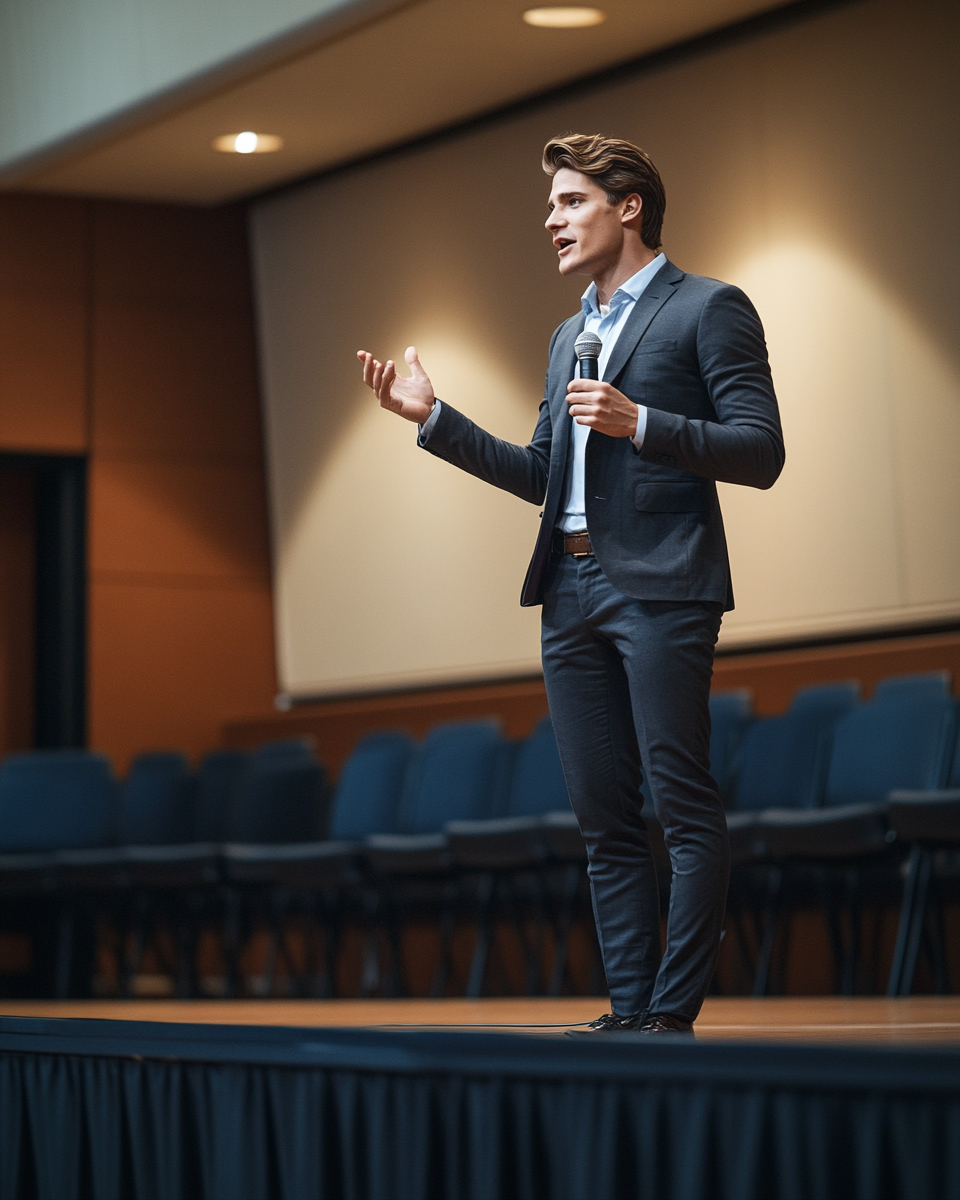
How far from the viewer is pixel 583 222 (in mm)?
2596

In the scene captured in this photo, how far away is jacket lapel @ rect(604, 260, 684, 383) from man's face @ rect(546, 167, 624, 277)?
8cm

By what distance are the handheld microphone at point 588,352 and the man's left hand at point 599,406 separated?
137 mm

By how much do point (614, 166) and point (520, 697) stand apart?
4231 mm

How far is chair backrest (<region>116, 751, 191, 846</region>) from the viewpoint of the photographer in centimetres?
673

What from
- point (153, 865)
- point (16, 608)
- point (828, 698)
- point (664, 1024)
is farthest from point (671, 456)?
point (16, 608)

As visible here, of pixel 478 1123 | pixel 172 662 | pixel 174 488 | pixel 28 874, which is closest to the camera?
pixel 478 1123

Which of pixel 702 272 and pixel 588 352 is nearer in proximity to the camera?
pixel 588 352

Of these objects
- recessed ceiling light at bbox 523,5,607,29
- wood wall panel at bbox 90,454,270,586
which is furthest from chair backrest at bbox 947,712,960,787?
wood wall panel at bbox 90,454,270,586

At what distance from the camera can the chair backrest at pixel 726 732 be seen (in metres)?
5.16

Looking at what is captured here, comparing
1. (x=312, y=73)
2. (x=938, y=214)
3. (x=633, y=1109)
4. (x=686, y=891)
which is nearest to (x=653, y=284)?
(x=686, y=891)

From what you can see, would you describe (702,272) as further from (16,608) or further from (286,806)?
(16,608)

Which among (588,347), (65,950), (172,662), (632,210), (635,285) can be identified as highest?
(632,210)

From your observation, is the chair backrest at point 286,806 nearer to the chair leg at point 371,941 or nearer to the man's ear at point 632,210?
the chair leg at point 371,941

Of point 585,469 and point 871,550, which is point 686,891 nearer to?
point 585,469
